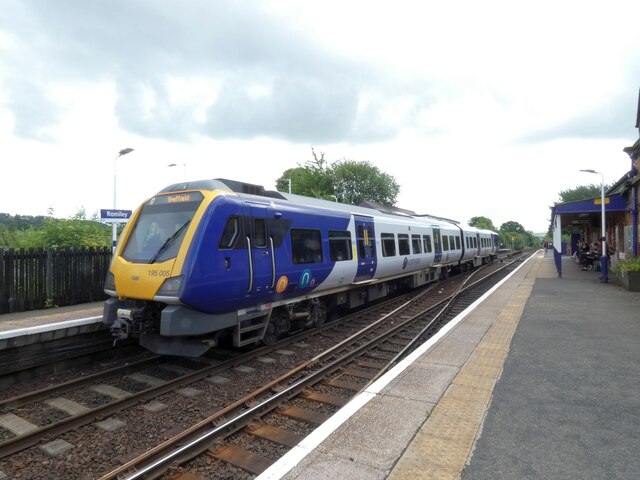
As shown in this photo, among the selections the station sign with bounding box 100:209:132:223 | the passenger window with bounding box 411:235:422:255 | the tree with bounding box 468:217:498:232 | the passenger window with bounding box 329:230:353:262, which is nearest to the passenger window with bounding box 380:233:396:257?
the passenger window with bounding box 411:235:422:255

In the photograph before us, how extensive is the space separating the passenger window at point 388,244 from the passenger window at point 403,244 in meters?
0.51

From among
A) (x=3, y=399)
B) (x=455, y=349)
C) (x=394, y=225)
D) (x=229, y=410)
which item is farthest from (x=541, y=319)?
(x=3, y=399)

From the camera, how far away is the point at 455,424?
12.9ft

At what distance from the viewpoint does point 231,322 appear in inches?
253

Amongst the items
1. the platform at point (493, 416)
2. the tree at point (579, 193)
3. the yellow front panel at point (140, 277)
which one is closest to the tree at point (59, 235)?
the yellow front panel at point (140, 277)

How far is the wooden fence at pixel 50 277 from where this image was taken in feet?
30.3

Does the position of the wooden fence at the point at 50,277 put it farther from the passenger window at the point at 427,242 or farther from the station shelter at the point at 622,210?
the station shelter at the point at 622,210

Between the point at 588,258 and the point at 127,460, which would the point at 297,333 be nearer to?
the point at 127,460

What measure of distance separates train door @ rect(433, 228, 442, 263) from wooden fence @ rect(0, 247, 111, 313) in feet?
38.2

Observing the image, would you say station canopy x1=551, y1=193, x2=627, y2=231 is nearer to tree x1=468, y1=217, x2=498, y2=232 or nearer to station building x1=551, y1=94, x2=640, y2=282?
station building x1=551, y1=94, x2=640, y2=282

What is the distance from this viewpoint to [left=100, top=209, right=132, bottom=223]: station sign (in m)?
11.2

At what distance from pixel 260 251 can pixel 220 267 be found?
3.08 feet

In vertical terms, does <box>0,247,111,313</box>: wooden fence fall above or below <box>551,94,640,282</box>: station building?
below

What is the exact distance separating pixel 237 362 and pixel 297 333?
7.33ft
